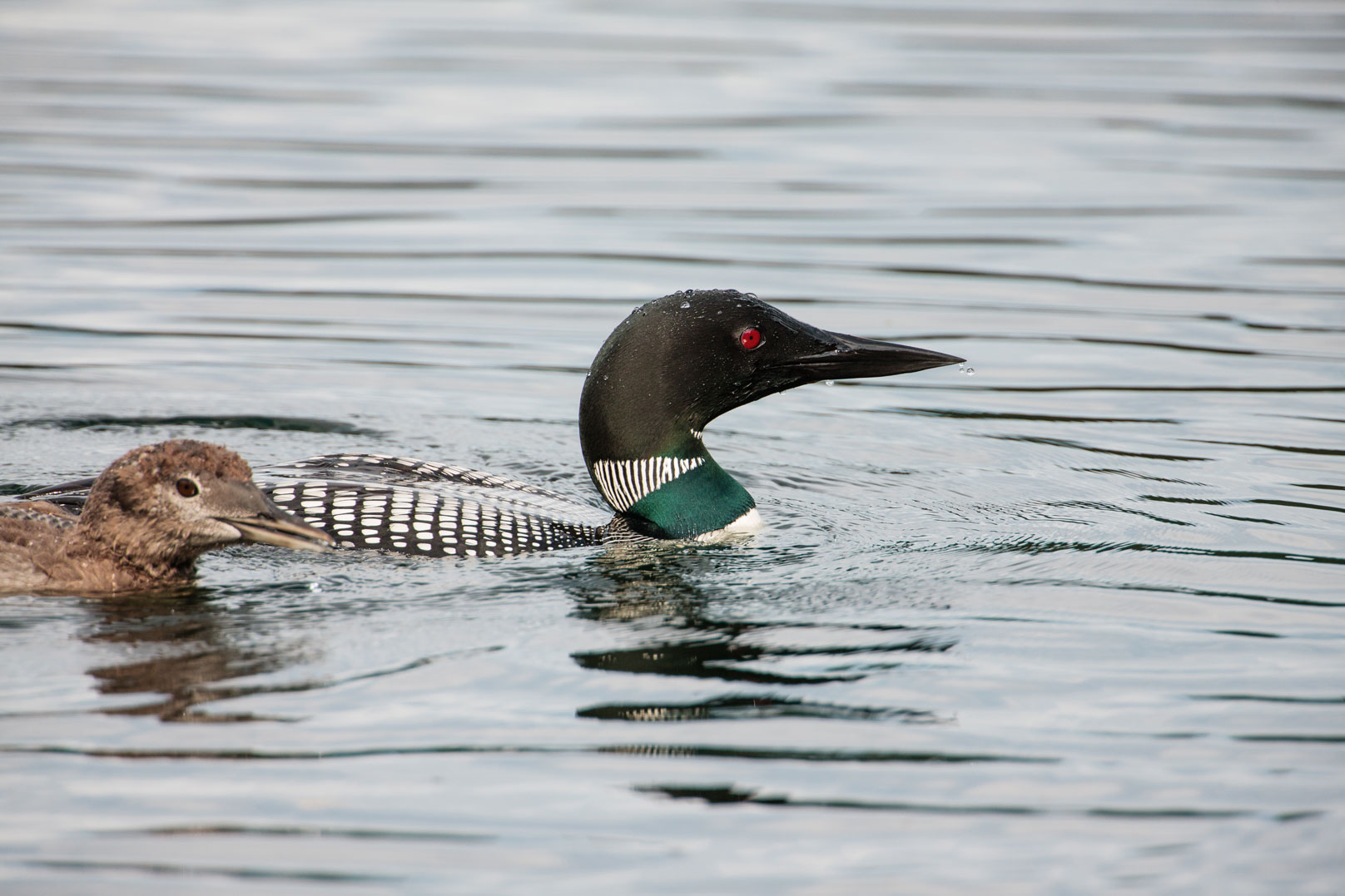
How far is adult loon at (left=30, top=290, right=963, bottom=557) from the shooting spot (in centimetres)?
496

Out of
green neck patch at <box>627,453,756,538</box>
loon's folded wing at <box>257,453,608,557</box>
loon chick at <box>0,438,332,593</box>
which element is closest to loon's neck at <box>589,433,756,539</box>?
green neck patch at <box>627,453,756,538</box>

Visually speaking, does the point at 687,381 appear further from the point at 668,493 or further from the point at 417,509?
the point at 417,509

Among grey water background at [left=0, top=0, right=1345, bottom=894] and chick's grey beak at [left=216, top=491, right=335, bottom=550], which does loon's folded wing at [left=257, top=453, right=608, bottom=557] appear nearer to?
grey water background at [left=0, top=0, right=1345, bottom=894]

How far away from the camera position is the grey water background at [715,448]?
317 centimetres

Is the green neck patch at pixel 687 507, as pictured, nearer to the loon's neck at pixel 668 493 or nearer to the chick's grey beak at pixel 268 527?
the loon's neck at pixel 668 493

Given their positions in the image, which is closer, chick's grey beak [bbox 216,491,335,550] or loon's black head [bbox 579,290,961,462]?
chick's grey beak [bbox 216,491,335,550]

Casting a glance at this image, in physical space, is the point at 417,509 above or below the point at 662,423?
below

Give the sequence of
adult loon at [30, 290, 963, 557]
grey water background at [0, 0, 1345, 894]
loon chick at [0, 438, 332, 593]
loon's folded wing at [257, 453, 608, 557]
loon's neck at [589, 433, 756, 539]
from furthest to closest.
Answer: loon's neck at [589, 433, 756, 539] → adult loon at [30, 290, 963, 557] → loon's folded wing at [257, 453, 608, 557] → loon chick at [0, 438, 332, 593] → grey water background at [0, 0, 1345, 894]

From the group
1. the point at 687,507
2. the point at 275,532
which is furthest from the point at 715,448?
the point at 275,532

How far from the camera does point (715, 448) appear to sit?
20.9ft

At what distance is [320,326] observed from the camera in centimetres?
778

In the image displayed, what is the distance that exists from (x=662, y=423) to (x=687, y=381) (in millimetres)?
138

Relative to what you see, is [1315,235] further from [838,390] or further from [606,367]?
[606,367]

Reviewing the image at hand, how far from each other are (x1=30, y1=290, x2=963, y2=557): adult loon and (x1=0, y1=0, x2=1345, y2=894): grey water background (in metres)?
0.21
